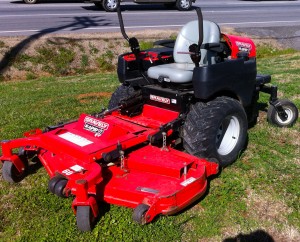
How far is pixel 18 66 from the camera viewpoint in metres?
11.2

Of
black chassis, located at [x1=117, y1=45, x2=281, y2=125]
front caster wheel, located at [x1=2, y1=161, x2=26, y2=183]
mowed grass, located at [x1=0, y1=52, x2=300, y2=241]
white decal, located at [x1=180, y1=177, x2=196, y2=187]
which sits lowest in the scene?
mowed grass, located at [x1=0, y1=52, x2=300, y2=241]

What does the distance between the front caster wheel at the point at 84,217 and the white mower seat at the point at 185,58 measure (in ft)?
5.64

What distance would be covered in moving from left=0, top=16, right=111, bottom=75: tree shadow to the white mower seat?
749cm

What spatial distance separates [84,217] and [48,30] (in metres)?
10.9

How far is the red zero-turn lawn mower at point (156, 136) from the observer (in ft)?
11.4

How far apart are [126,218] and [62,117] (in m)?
3.05

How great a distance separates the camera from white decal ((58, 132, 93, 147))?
3816 millimetres

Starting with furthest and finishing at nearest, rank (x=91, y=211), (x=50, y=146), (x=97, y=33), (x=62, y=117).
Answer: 1. (x=97, y=33)
2. (x=62, y=117)
3. (x=50, y=146)
4. (x=91, y=211)

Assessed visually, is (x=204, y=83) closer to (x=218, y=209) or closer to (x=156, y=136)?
(x=156, y=136)

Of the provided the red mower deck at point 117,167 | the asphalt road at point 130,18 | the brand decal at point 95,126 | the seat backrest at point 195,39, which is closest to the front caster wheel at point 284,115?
the seat backrest at point 195,39

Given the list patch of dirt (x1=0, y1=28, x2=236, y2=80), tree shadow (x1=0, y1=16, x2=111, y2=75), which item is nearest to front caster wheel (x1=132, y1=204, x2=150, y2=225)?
patch of dirt (x1=0, y1=28, x2=236, y2=80)

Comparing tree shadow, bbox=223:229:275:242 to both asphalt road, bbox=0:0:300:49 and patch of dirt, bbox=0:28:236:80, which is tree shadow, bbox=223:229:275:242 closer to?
patch of dirt, bbox=0:28:236:80

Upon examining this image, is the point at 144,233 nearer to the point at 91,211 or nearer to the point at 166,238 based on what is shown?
the point at 166,238

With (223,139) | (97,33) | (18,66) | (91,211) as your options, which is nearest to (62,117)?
(223,139)
